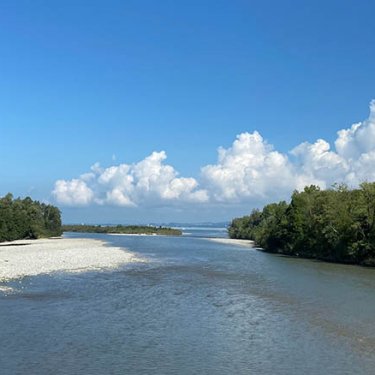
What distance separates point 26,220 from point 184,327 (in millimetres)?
135326

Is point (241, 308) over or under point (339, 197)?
under

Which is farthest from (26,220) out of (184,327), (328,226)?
(184,327)

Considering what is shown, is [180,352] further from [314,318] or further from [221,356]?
[314,318]

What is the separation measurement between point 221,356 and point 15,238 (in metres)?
132

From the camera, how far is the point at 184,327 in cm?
2670

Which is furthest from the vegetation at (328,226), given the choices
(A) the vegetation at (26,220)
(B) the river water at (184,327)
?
(A) the vegetation at (26,220)

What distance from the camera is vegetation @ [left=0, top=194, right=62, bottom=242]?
136m

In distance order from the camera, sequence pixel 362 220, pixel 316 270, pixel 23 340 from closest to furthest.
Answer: pixel 23 340 < pixel 316 270 < pixel 362 220

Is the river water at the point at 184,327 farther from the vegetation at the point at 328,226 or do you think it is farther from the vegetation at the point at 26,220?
the vegetation at the point at 26,220

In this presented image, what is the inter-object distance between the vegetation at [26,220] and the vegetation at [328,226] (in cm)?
6809

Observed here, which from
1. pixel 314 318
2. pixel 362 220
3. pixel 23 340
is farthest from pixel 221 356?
pixel 362 220

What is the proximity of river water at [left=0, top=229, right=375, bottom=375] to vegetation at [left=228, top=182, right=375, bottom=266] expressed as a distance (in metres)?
28.6

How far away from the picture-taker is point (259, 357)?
21.0 meters

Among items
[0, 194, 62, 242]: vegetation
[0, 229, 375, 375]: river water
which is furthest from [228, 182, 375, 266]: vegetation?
[0, 194, 62, 242]: vegetation
